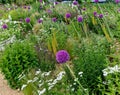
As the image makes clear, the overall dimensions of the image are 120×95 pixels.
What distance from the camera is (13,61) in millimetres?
5918

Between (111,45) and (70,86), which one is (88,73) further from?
(111,45)

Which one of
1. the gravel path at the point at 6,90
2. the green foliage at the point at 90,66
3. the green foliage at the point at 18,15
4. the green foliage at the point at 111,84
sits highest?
the green foliage at the point at 111,84

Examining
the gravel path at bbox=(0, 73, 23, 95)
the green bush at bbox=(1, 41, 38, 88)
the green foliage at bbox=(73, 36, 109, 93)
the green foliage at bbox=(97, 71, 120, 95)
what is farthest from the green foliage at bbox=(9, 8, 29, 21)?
the green foliage at bbox=(97, 71, 120, 95)

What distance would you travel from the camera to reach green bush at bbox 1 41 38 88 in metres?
5.86

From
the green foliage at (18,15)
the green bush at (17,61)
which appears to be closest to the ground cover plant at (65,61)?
the green bush at (17,61)

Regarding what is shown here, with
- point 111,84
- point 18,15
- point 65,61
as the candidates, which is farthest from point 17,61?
point 18,15

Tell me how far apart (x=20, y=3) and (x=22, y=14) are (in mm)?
6494

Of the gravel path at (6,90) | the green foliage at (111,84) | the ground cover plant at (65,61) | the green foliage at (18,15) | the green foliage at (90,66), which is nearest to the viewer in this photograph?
the green foliage at (111,84)

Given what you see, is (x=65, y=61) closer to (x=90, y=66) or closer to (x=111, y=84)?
(x=111, y=84)

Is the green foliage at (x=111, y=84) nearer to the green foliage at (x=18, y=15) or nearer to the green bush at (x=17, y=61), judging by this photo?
the green bush at (x=17, y=61)

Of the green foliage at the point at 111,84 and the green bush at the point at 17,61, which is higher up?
the green foliage at the point at 111,84

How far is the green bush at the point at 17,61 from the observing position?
5859 mm

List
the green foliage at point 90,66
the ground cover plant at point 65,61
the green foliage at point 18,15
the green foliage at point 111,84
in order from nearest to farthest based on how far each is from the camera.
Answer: the green foliage at point 111,84, the ground cover plant at point 65,61, the green foliage at point 90,66, the green foliage at point 18,15

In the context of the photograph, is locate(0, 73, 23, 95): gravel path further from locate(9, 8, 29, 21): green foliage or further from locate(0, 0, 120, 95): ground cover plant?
locate(9, 8, 29, 21): green foliage
